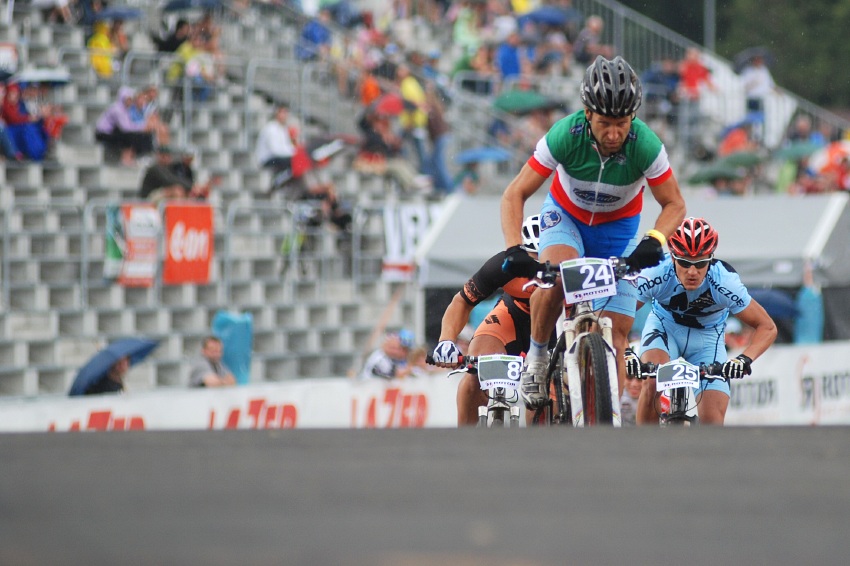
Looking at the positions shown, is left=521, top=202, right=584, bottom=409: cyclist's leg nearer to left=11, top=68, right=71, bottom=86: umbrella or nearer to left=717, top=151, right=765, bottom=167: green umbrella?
left=11, top=68, right=71, bottom=86: umbrella

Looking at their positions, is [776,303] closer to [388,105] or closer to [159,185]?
[388,105]

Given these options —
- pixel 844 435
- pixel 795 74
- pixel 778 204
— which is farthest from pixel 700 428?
pixel 795 74

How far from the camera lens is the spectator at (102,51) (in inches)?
720

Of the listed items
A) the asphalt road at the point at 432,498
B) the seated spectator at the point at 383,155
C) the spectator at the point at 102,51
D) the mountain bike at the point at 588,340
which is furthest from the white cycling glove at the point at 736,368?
the seated spectator at the point at 383,155

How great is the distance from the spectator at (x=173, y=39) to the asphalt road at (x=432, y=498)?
1415cm

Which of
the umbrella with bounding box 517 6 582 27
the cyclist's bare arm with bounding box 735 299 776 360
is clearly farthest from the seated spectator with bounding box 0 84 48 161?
the umbrella with bounding box 517 6 582 27

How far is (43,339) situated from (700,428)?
408 inches

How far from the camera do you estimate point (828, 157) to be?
2494 centimetres

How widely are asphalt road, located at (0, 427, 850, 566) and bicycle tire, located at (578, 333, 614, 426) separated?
183cm

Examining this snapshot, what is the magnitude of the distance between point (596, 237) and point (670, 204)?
51 centimetres

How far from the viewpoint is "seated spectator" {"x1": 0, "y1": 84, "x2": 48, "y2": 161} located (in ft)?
52.2

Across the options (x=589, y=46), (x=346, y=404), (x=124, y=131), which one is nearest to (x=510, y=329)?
(x=346, y=404)

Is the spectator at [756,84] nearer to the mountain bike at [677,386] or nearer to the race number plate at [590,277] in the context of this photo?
the mountain bike at [677,386]

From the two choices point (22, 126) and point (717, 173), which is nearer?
point (22, 126)
